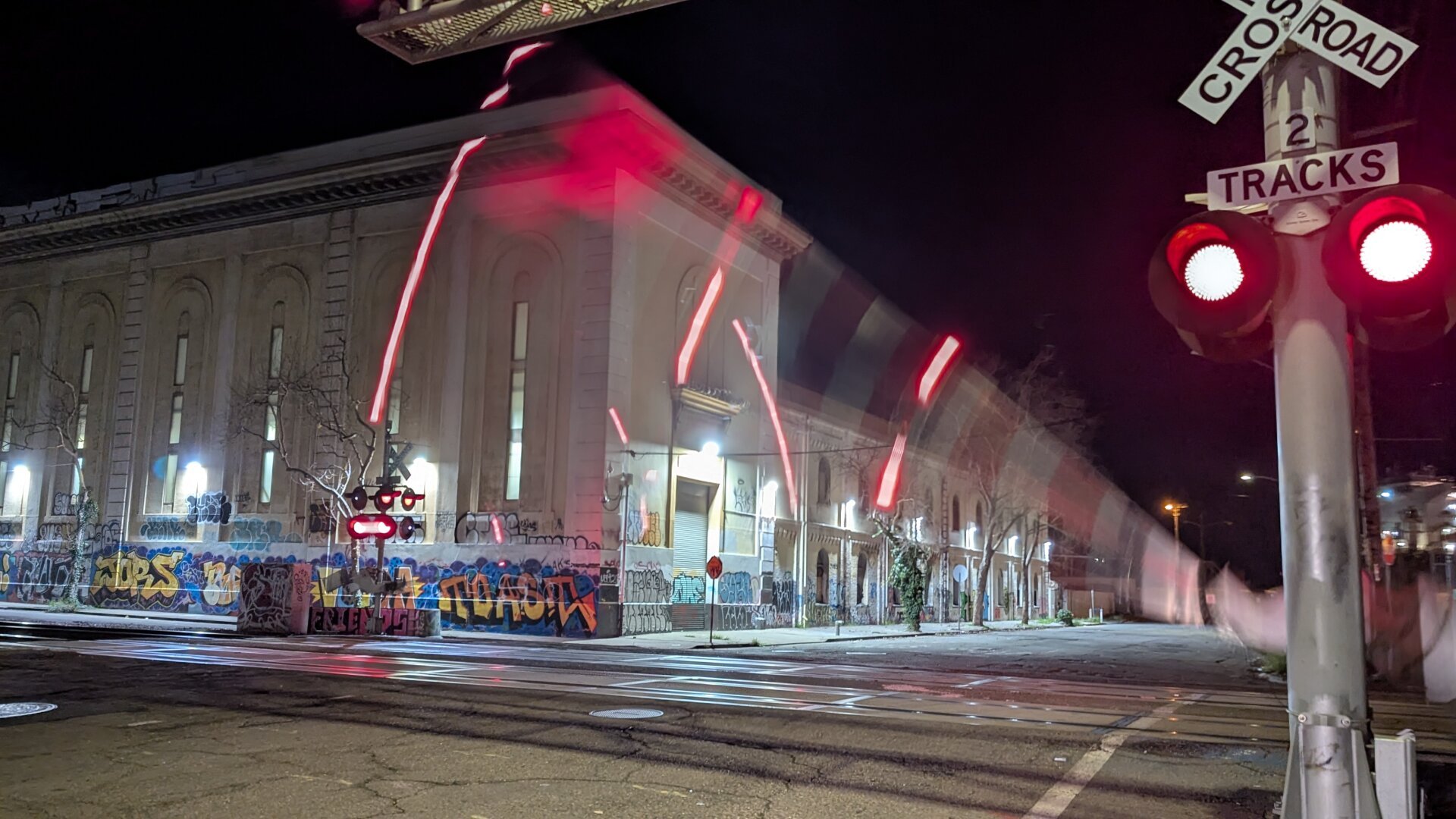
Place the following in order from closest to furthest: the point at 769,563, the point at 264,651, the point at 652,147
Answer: the point at 264,651, the point at 652,147, the point at 769,563

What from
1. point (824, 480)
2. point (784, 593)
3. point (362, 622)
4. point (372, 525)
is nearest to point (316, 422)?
point (362, 622)

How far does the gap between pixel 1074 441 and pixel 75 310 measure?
45.9m

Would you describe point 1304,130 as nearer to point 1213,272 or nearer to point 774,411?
point 1213,272

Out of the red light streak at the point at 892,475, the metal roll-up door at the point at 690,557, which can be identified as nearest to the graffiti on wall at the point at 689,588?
the metal roll-up door at the point at 690,557

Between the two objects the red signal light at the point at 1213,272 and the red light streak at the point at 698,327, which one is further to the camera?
the red light streak at the point at 698,327

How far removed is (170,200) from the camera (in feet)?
125

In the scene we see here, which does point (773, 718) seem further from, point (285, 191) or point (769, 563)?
point (285, 191)

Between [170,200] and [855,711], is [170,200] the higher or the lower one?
the higher one

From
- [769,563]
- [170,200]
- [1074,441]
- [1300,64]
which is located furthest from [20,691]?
[1074,441]

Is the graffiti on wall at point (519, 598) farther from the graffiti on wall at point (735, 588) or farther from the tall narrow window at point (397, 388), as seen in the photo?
the graffiti on wall at point (735, 588)

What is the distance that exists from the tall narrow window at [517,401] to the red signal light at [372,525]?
18.7 ft

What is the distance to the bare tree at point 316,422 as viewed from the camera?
3397 cm

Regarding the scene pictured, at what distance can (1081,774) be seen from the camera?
831 cm

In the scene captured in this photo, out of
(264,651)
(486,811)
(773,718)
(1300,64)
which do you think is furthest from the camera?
(264,651)
